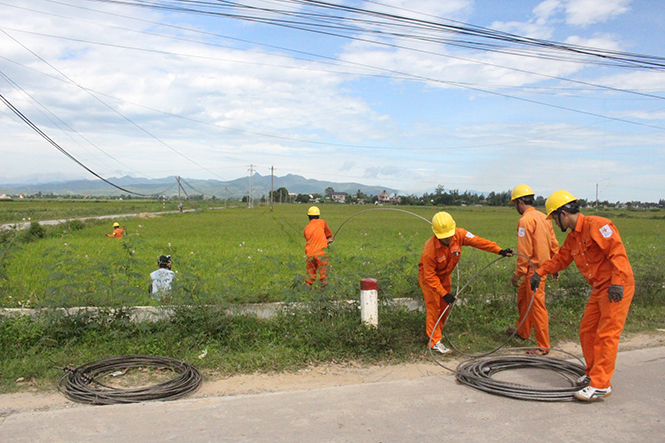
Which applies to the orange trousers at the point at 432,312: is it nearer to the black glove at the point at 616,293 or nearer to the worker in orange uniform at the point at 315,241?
the black glove at the point at 616,293

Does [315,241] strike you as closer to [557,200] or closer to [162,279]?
[162,279]

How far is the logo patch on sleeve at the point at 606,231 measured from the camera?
15.3ft

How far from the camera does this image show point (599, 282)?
4.83m

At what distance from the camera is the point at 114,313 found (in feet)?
20.9

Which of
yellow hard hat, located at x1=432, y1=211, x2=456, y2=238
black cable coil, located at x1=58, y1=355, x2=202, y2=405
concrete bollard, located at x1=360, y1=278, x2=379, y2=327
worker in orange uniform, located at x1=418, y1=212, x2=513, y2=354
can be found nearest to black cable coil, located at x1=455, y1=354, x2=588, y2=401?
worker in orange uniform, located at x1=418, y1=212, x2=513, y2=354

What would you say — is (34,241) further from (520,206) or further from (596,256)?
(596,256)

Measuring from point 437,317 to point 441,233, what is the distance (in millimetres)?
1170

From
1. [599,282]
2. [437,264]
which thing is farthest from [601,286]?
[437,264]

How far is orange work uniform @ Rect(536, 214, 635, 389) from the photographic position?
15.1 feet

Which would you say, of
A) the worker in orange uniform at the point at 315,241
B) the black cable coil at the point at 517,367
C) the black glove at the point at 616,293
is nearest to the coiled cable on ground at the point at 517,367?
the black cable coil at the point at 517,367

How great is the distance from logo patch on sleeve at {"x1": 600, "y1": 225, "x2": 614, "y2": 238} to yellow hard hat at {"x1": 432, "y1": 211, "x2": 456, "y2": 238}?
159 cm

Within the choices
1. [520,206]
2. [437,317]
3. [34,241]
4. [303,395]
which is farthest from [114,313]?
[34,241]

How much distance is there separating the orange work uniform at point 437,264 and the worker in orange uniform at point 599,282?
106cm

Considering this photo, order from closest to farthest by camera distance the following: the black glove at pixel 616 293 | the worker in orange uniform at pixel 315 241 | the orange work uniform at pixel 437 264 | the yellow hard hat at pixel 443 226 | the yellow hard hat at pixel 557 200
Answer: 1. the black glove at pixel 616 293
2. the yellow hard hat at pixel 557 200
3. the yellow hard hat at pixel 443 226
4. the orange work uniform at pixel 437 264
5. the worker in orange uniform at pixel 315 241
